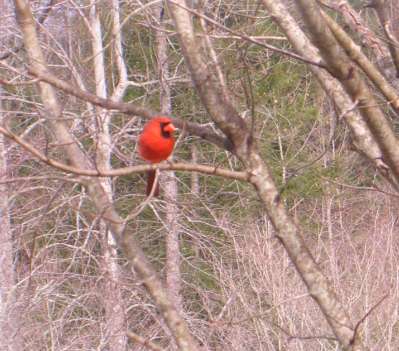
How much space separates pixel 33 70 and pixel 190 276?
11.1 m

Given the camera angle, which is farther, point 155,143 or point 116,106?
point 155,143

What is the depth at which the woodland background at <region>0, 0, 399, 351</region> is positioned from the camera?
2.78 m

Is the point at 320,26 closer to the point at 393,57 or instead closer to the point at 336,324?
the point at 393,57

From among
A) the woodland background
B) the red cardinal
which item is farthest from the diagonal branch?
the red cardinal

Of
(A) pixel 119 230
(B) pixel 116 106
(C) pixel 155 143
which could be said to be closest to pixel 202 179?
(C) pixel 155 143

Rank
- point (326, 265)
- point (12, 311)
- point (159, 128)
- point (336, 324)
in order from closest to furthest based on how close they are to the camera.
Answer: point (336, 324), point (159, 128), point (12, 311), point (326, 265)

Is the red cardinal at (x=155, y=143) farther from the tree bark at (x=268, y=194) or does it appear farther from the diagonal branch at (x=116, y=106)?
the tree bark at (x=268, y=194)

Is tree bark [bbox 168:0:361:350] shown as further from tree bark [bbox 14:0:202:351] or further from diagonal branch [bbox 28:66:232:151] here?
tree bark [bbox 14:0:202:351]

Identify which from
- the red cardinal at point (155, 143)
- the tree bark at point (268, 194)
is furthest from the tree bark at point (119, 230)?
the red cardinal at point (155, 143)

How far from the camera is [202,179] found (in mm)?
14242

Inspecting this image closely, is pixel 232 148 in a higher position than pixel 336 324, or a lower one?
higher

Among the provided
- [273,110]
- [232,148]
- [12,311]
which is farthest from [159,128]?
[273,110]

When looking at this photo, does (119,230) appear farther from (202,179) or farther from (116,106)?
(202,179)

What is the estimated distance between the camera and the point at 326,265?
932 cm
